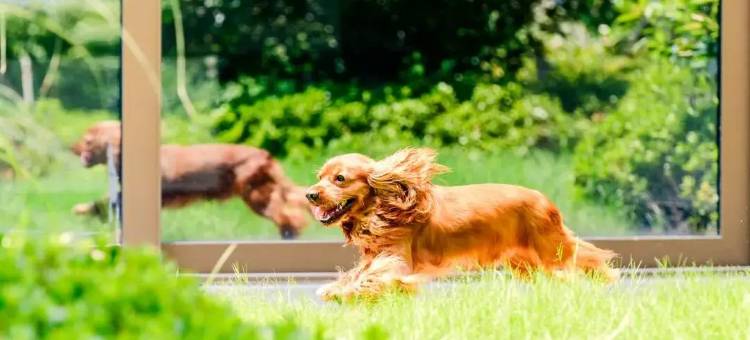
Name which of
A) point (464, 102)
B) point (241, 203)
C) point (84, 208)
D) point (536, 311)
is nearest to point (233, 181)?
point (241, 203)

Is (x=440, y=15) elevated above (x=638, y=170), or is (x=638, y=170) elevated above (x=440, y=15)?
(x=440, y=15)

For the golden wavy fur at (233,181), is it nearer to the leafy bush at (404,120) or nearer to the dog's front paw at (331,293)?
the leafy bush at (404,120)

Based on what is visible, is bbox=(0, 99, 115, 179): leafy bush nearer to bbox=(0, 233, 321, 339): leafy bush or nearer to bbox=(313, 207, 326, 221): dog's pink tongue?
bbox=(313, 207, 326, 221): dog's pink tongue

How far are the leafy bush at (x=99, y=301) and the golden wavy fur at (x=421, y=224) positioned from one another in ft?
4.27

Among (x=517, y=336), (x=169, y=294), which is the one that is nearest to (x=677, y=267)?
(x=517, y=336)

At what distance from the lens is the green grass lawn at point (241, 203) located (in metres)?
3.88

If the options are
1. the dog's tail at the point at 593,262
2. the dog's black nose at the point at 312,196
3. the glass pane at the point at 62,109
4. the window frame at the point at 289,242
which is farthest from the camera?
the glass pane at the point at 62,109

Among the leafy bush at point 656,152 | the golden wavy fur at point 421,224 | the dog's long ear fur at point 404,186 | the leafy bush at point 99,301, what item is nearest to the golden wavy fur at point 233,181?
the golden wavy fur at point 421,224

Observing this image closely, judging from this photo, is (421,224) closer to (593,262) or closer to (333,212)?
(333,212)

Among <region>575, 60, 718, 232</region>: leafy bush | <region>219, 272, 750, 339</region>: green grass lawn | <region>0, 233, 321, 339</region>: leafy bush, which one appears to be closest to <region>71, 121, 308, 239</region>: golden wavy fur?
<region>219, 272, 750, 339</region>: green grass lawn

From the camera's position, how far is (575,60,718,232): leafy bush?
4.28m

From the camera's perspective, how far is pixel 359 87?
4184mm

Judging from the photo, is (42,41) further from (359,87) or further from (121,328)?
(121,328)

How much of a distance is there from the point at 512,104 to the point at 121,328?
9.72 feet
